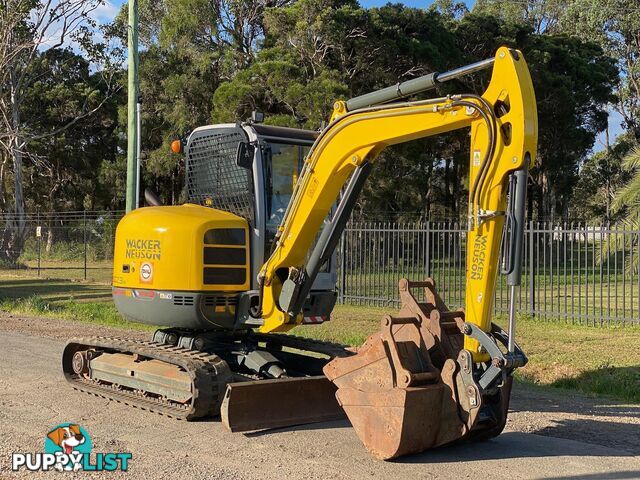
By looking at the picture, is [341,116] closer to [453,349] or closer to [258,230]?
[258,230]

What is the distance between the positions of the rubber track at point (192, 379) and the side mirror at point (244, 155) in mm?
1917

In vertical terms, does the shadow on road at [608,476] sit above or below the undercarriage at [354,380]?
below

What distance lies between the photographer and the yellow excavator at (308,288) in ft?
18.1

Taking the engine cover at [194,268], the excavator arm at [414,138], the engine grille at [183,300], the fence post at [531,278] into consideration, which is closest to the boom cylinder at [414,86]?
the excavator arm at [414,138]

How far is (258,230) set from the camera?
7.55 meters

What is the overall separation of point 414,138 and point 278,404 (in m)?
2.66

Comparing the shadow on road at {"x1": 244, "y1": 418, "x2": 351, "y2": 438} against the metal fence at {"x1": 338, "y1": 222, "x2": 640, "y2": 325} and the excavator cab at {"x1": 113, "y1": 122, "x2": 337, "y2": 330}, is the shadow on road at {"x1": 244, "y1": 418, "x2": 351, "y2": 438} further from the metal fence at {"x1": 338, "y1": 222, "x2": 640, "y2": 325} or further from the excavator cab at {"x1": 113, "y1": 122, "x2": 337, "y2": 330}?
the metal fence at {"x1": 338, "y1": 222, "x2": 640, "y2": 325}

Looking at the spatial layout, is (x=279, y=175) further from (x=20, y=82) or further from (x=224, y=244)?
(x=20, y=82)

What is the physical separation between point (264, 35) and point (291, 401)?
29.0 m

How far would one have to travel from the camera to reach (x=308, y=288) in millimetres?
7074

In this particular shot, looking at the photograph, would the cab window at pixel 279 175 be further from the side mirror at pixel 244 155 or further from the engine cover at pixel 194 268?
the engine cover at pixel 194 268

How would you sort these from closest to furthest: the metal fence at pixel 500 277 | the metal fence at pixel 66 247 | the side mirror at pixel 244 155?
the side mirror at pixel 244 155 < the metal fence at pixel 500 277 < the metal fence at pixel 66 247

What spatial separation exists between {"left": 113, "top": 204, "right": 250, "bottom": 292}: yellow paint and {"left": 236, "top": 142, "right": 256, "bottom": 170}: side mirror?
57cm

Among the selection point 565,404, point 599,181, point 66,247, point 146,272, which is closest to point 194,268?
point 146,272
